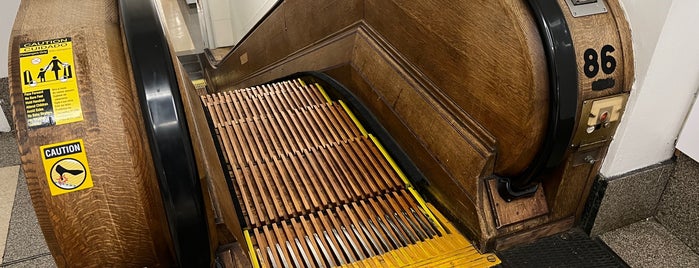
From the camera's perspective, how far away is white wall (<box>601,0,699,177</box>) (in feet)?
5.20

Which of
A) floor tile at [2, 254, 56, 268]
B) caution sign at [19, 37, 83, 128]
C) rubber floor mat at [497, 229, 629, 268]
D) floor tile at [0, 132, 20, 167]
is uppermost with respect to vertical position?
caution sign at [19, 37, 83, 128]

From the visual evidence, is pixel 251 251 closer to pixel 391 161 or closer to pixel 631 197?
pixel 391 161

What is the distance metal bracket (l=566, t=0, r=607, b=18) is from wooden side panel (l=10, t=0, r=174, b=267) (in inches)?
56.1

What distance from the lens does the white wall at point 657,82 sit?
5.20 ft

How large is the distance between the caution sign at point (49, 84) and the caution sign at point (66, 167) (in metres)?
0.07

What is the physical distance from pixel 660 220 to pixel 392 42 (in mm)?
1506

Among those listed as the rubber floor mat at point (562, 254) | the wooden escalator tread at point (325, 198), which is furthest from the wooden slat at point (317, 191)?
the rubber floor mat at point (562, 254)

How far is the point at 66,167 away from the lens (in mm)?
1260

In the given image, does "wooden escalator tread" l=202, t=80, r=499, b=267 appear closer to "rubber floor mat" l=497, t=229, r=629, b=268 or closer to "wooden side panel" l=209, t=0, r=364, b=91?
"rubber floor mat" l=497, t=229, r=629, b=268

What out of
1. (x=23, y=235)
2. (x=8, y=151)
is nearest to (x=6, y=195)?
(x=23, y=235)

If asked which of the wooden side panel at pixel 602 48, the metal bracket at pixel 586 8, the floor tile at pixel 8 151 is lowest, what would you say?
the floor tile at pixel 8 151

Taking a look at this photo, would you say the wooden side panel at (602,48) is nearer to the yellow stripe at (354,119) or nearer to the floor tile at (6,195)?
the yellow stripe at (354,119)

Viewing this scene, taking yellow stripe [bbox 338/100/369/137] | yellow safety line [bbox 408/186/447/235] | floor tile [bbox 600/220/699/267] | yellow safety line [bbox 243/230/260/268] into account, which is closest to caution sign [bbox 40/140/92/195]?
yellow safety line [bbox 243/230/260/268]

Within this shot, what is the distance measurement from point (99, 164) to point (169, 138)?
251 mm
